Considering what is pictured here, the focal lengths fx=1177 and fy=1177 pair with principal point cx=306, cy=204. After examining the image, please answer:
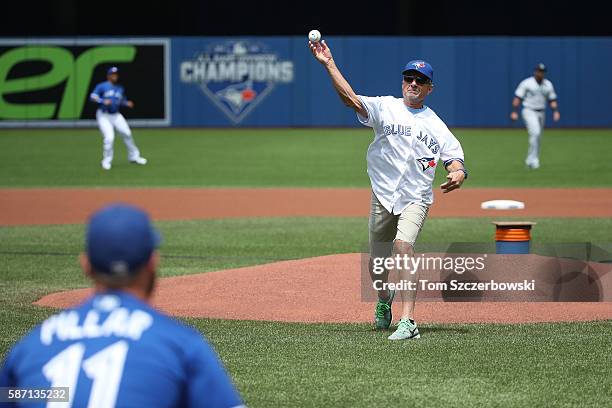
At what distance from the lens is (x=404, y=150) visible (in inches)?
348

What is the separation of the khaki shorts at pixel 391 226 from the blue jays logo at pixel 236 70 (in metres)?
32.1

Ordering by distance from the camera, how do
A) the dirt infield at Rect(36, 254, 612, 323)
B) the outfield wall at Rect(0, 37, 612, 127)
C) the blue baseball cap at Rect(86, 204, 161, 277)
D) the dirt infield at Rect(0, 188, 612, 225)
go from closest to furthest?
the blue baseball cap at Rect(86, 204, 161, 277), the dirt infield at Rect(36, 254, 612, 323), the dirt infield at Rect(0, 188, 612, 225), the outfield wall at Rect(0, 37, 612, 127)

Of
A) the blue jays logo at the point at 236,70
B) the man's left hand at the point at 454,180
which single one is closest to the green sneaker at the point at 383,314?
the man's left hand at the point at 454,180

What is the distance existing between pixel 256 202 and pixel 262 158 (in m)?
9.76

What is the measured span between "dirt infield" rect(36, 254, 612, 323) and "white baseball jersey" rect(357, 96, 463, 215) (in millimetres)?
1581

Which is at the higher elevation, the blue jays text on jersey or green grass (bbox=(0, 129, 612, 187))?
the blue jays text on jersey

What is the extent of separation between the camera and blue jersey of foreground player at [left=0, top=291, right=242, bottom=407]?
3.27 meters

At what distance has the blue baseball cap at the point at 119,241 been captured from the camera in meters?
3.21

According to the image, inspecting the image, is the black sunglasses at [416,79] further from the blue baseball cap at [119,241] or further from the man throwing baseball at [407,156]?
the blue baseball cap at [119,241]

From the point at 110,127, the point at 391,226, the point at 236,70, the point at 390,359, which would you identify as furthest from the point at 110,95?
the point at 390,359

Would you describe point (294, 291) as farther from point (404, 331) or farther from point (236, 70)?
point (236, 70)

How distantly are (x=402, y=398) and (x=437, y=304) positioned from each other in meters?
4.00

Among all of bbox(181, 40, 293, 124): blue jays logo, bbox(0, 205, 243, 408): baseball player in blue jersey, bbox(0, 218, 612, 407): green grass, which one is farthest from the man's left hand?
bbox(181, 40, 293, 124): blue jays logo

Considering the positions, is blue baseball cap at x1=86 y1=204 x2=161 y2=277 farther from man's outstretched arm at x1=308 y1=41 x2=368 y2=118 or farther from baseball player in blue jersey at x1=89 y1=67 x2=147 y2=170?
baseball player in blue jersey at x1=89 y1=67 x2=147 y2=170
